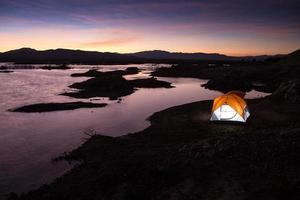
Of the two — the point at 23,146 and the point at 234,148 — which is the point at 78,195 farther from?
the point at 23,146

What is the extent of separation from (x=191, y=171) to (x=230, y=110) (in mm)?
13040

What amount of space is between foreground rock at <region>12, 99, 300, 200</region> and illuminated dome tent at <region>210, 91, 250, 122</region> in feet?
25.1

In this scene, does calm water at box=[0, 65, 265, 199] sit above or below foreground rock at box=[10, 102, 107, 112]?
below

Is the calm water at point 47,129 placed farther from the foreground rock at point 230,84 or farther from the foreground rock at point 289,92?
the foreground rock at point 230,84

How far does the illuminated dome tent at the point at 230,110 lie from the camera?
2491cm

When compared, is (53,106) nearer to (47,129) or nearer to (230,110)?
(47,129)

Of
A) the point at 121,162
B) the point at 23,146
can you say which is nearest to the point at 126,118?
the point at 23,146

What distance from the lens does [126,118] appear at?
31750 millimetres

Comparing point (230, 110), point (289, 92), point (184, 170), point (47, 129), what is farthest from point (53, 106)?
point (289, 92)

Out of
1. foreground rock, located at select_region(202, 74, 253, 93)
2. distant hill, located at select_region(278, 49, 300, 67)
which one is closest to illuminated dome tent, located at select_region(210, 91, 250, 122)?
foreground rock, located at select_region(202, 74, 253, 93)

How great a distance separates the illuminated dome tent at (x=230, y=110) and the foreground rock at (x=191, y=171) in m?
7.66

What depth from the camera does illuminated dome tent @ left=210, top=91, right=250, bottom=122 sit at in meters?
24.9

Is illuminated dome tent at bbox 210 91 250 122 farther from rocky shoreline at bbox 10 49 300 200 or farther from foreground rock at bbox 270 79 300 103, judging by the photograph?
foreground rock at bbox 270 79 300 103

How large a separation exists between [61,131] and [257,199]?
19535 millimetres
